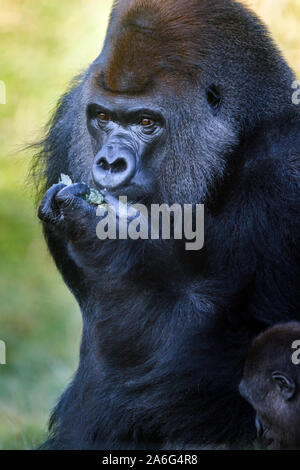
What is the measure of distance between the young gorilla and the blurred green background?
2331 mm

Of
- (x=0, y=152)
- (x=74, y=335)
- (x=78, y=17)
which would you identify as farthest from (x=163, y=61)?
(x=78, y=17)

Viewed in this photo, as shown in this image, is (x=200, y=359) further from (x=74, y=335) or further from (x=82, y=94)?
(x=74, y=335)

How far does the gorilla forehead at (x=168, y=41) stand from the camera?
5805 mm

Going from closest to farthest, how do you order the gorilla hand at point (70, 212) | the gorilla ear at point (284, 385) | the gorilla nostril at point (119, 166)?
the gorilla ear at point (284, 385) < the gorilla hand at point (70, 212) < the gorilla nostril at point (119, 166)

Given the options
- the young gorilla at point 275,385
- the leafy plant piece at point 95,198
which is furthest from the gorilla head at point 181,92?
the young gorilla at point 275,385

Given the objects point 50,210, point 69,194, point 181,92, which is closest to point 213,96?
point 181,92

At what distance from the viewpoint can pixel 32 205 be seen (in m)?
11.7

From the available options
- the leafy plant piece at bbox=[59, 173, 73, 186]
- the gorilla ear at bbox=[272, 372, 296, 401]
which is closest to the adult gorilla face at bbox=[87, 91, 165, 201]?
the leafy plant piece at bbox=[59, 173, 73, 186]

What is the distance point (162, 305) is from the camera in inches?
220

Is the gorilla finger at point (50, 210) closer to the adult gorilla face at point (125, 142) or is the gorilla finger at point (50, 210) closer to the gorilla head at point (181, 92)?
the adult gorilla face at point (125, 142)

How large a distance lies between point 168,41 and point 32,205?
611cm

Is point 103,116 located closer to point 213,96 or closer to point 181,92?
point 181,92

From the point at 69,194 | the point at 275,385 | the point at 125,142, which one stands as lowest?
the point at 275,385

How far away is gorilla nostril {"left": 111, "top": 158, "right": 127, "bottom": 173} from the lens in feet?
18.5
